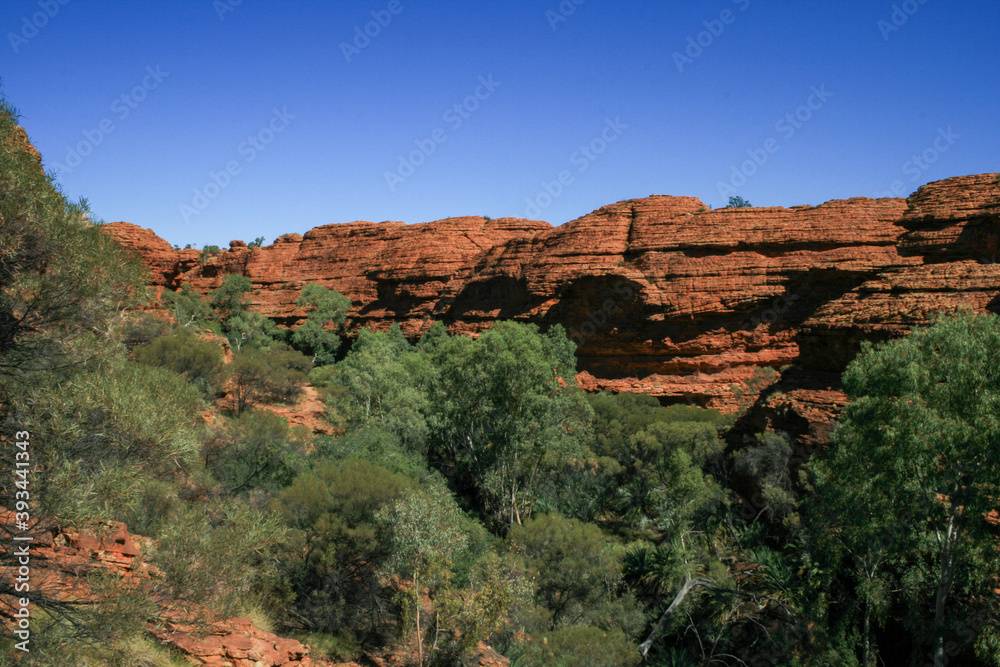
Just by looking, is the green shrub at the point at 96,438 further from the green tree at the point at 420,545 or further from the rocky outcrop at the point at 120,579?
the green tree at the point at 420,545

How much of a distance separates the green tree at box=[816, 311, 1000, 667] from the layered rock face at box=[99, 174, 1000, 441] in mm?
9492

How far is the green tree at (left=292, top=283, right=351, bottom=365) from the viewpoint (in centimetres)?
4559

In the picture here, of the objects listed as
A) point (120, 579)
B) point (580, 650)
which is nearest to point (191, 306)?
point (580, 650)

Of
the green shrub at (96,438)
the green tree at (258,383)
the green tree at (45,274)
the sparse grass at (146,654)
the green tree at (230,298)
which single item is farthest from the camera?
the green tree at (230,298)

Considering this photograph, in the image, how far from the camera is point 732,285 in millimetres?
33812

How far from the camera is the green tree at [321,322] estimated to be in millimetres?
45594

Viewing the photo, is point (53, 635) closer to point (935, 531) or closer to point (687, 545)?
point (935, 531)

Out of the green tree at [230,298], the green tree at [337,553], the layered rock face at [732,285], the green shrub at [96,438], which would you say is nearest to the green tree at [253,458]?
the green tree at [337,553]

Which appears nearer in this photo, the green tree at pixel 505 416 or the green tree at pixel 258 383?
the green tree at pixel 505 416

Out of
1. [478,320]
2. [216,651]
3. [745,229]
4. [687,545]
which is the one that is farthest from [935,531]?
[478,320]

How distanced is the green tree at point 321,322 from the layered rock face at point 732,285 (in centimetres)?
572

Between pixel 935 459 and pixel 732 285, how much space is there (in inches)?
965

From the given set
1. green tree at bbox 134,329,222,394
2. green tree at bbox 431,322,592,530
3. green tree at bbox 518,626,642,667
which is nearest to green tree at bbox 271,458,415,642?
green tree at bbox 518,626,642,667
